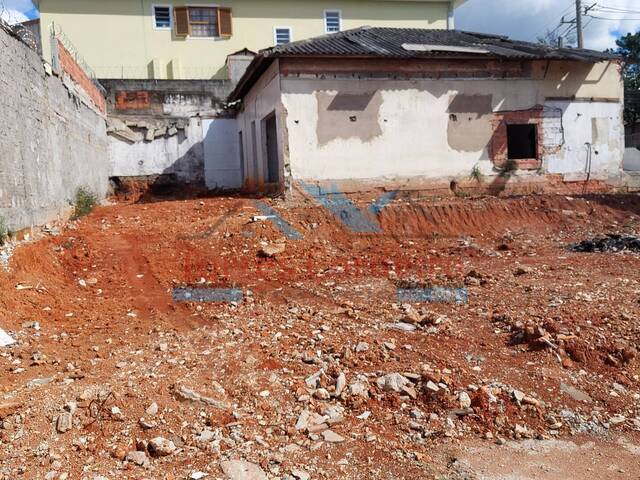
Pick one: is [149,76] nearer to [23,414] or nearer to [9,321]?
[9,321]

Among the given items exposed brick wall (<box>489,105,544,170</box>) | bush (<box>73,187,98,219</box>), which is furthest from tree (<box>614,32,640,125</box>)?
bush (<box>73,187,98,219</box>)

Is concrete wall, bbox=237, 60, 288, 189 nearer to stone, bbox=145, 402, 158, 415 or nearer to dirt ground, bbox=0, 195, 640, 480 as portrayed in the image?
dirt ground, bbox=0, 195, 640, 480

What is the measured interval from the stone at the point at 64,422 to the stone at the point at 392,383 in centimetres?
214

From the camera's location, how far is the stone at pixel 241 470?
3.20 m

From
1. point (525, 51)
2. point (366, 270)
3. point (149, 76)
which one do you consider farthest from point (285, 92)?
point (149, 76)

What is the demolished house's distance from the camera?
1142 cm

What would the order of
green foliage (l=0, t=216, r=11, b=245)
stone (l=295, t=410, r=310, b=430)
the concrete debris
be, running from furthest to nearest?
green foliage (l=0, t=216, r=11, b=245) < the concrete debris < stone (l=295, t=410, r=310, b=430)

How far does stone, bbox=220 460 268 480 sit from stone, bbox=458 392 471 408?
1560 mm

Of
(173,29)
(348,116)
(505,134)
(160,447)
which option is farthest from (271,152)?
(160,447)

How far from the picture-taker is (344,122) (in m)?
11.6

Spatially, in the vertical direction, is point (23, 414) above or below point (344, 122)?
below

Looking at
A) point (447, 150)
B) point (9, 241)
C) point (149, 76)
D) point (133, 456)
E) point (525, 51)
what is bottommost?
point (133, 456)

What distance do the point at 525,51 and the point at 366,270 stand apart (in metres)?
8.04

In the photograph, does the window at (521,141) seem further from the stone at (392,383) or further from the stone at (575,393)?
the stone at (392,383)
